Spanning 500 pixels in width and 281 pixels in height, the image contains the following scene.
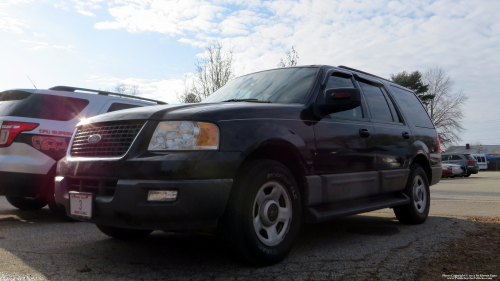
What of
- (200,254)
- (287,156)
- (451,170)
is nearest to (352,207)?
(287,156)

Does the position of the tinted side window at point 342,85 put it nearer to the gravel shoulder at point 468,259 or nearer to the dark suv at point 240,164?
the dark suv at point 240,164

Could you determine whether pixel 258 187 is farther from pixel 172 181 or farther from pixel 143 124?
pixel 143 124

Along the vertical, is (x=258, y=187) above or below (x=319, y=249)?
above

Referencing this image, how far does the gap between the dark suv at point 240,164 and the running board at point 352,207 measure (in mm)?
14

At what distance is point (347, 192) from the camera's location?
4176 millimetres

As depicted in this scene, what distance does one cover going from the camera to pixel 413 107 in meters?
6.22

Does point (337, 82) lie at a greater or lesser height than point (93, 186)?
greater

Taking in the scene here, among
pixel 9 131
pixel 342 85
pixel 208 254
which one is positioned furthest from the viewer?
pixel 9 131

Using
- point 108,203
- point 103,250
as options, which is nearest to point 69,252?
point 103,250

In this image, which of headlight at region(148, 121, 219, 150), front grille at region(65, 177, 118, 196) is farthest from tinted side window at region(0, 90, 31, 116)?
headlight at region(148, 121, 219, 150)

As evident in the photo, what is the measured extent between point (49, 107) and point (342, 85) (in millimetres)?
3845

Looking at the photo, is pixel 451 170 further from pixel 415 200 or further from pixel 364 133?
pixel 364 133

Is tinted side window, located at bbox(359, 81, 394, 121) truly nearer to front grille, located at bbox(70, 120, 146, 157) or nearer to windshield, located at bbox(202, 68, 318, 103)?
windshield, located at bbox(202, 68, 318, 103)

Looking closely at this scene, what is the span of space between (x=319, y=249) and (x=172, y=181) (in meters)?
1.79
